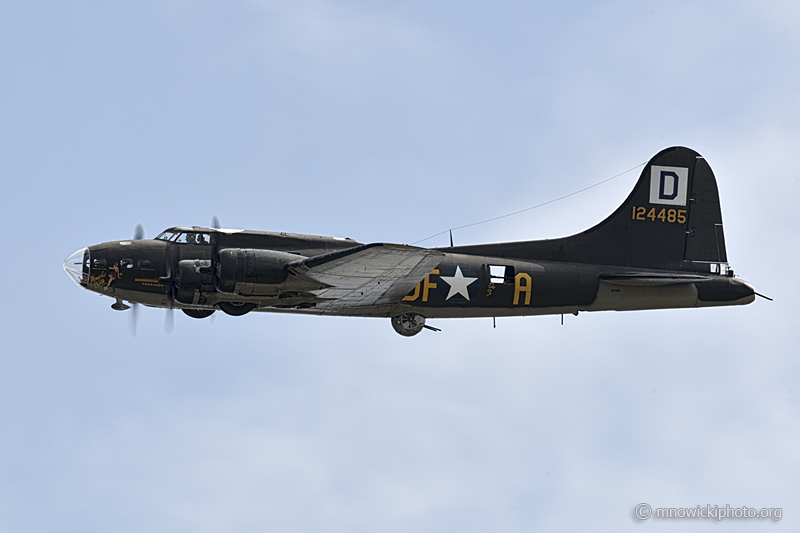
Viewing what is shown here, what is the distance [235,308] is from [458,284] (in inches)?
205

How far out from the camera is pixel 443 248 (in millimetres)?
25391

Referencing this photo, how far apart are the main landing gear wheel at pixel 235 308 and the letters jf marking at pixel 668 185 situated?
11.2 meters

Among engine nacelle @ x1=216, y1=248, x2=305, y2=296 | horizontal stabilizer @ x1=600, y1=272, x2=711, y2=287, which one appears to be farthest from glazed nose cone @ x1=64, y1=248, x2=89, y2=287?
horizontal stabilizer @ x1=600, y1=272, x2=711, y2=287

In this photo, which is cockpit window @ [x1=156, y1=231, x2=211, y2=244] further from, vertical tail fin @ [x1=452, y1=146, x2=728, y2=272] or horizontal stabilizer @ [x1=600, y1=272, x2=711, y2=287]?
horizontal stabilizer @ [x1=600, y1=272, x2=711, y2=287]

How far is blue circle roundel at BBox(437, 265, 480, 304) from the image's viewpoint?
982 inches

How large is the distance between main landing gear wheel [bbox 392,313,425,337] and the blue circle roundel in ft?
2.98

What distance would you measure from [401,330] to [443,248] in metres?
2.19

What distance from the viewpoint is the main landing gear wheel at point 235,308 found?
23.7 meters

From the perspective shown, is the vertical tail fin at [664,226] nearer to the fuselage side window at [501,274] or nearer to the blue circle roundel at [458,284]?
the fuselage side window at [501,274]

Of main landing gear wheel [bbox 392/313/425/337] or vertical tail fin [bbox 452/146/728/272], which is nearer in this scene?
main landing gear wheel [bbox 392/313/425/337]

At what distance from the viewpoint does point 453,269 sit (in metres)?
25.0

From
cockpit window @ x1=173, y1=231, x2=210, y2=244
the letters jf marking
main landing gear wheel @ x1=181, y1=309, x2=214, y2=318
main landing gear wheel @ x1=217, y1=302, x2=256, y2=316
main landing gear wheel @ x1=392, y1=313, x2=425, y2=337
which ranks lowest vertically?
main landing gear wheel @ x1=392, y1=313, x2=425, y2=337

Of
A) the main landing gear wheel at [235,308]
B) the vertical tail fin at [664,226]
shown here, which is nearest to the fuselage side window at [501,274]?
the vertical tail fin at [664,226]

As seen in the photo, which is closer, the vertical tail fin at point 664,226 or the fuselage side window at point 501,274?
the fuselage side window at point 501,274
